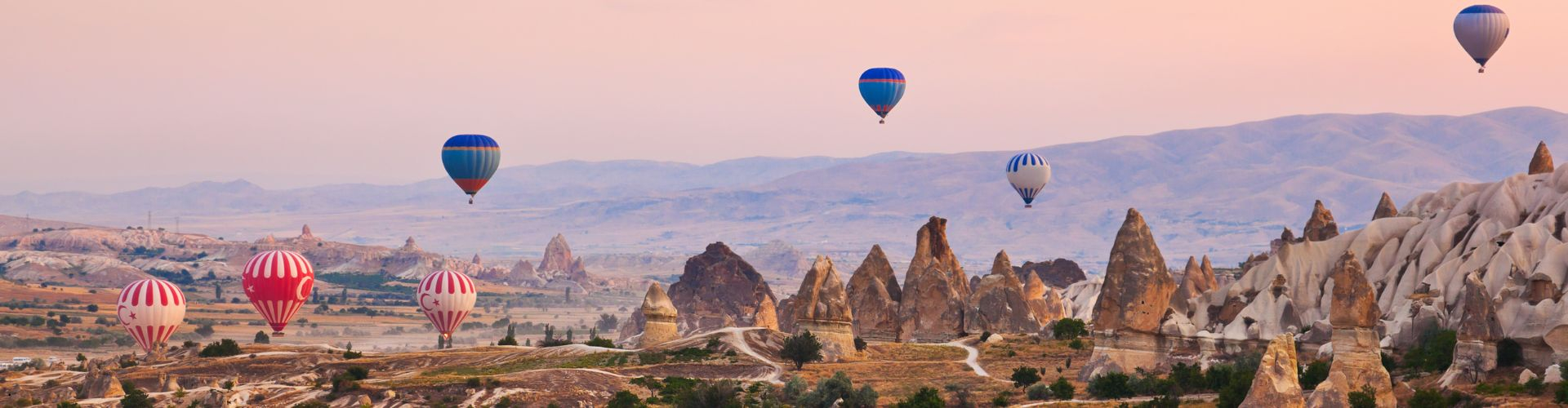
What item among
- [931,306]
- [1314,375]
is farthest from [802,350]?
[931,306]

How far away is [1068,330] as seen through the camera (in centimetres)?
9781

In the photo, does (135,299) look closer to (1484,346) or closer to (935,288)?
(935,288)

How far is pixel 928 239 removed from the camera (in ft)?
414

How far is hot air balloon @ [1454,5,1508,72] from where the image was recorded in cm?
11056

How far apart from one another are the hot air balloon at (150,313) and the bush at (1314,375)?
221 ft

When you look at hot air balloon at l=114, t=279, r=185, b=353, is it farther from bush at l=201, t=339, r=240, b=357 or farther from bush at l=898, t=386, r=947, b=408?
bush at l=898, t=386, r=947, b=408

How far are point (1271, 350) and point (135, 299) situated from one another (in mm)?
74406

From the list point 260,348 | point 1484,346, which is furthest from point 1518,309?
point 260,348

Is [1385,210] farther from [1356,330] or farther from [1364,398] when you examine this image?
[1364,398]

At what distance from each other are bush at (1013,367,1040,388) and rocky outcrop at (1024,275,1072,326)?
47692mm

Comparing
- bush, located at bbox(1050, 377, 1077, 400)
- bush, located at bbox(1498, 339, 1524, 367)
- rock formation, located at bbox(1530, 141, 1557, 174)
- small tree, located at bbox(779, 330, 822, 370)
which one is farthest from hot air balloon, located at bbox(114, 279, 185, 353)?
rock formation, located at bbox(1530, 141, 1557, 174)

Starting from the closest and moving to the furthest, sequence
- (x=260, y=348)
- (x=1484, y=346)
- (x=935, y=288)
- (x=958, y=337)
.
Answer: (x=1484, y=346) → (x=260, y=348) → (x=958, y=337) → (x=935, y=288)

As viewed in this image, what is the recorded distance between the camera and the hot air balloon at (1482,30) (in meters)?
111

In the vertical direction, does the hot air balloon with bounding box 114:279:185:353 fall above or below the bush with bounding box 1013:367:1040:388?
above
